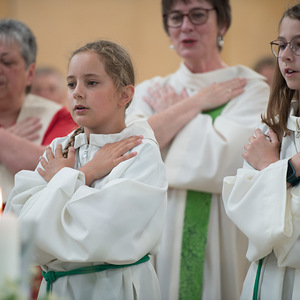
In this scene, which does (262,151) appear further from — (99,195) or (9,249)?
(9,249)

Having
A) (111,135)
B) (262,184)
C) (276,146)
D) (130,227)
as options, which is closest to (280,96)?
(276,146)

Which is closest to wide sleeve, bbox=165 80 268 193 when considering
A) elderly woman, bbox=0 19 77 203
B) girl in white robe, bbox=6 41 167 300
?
elderly woman, bbox=0 19 77 203

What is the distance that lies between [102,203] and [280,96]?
1034mm

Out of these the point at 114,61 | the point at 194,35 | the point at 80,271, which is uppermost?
the point at 194,35

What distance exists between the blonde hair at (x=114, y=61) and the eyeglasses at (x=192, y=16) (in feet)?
3.53

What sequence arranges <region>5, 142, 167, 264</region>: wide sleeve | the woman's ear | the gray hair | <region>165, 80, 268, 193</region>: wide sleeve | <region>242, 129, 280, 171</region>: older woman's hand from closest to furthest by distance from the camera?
<region>5, 142, 167, 264</region>: wide sleeve
<region>242, 129, 280, 171</region>: older woman's hand
<region>165, 80, 268, 193</region>: wide sleeve
the gray hair
the woman's ear

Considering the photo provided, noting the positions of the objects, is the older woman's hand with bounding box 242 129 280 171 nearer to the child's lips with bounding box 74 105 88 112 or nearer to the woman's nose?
the child's lips with bounding box 74 105 88 112

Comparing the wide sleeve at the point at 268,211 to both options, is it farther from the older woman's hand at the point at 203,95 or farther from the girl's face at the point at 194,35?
the girl's face at the point at 194,35

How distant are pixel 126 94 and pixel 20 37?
1.17 meters

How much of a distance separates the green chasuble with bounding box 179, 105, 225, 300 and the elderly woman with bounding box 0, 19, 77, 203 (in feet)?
2.77

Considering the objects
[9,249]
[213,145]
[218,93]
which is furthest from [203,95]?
[9,249]

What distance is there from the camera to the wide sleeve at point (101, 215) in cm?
258

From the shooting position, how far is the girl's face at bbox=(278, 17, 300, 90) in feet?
9.39

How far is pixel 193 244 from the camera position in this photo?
383 cm
